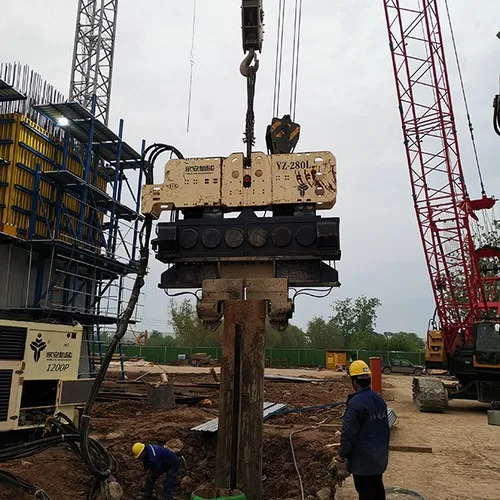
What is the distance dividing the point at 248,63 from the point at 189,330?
173 feet

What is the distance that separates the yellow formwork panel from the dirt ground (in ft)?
21.6

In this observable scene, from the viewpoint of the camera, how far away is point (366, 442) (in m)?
5.22

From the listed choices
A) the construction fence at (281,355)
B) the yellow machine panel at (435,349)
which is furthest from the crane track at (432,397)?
the construction fence at (281,355)

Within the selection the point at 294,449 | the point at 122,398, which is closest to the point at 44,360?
the point at 294,449

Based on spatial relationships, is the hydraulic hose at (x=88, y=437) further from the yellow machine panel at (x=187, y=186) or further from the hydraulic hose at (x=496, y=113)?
the hydraulic hose at (x=496, y=113)

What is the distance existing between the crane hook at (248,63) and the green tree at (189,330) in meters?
47.8

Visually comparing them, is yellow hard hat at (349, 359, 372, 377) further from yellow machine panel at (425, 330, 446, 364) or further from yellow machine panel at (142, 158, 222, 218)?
yellow machine panel at (425, 330, 446, 364)

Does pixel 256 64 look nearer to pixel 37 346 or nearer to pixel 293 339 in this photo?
pixel 37 346

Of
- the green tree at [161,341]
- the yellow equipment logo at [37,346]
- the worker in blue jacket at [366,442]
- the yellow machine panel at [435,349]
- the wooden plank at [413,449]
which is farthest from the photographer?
the green tree at [161,341]

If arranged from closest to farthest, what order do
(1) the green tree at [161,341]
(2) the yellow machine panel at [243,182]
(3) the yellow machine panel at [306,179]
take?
(3) the yellow machine panel at [306,179] → (2) the yellow machine panel at [243,182] → (1) the green tree at [161,341]

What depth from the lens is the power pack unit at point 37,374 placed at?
7746 millimetres

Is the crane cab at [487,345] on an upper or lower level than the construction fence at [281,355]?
upper

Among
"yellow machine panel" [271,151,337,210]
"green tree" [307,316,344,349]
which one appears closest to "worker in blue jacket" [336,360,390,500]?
"yellow machine panel" [271,151,337,210]

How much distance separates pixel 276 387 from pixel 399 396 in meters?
4.95
